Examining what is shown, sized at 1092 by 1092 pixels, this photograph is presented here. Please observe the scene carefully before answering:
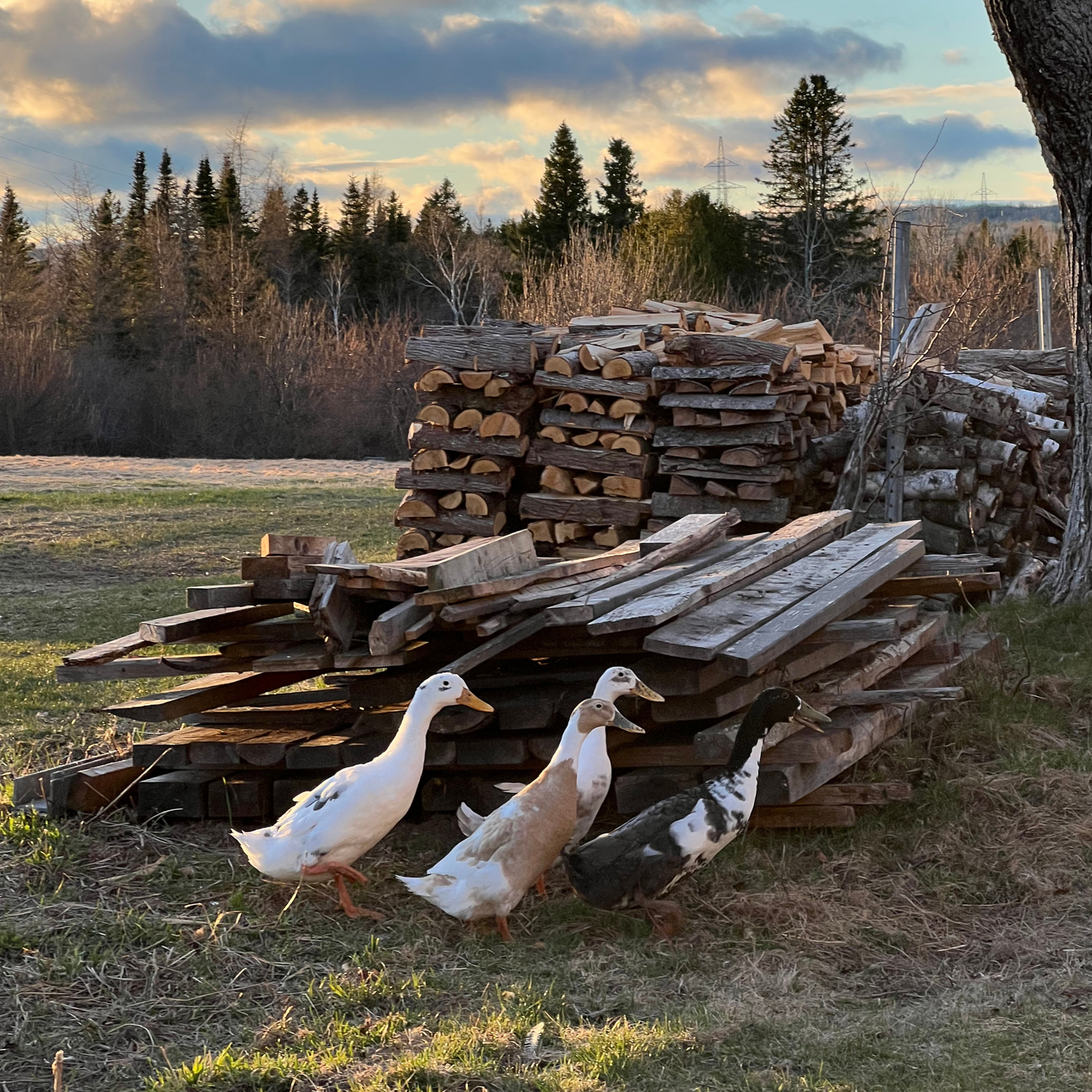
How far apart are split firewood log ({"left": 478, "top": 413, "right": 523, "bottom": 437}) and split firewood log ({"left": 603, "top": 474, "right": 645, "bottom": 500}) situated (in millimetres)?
913

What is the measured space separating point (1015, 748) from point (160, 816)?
3.95 metres

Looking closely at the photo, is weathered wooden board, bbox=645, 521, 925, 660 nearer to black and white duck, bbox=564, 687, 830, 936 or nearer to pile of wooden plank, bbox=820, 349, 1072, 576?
black and white duck, bbox=564, 687, 830, 936

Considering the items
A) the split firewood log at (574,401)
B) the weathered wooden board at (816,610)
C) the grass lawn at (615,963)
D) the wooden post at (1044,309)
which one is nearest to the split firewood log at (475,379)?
the split firewood log at (574,401)

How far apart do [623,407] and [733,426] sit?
3.12ft

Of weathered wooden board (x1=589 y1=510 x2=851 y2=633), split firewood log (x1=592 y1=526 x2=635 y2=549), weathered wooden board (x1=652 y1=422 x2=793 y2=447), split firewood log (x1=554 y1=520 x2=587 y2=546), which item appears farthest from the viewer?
split firewood log (x1=554 y1=520 x2=587 y2=546)

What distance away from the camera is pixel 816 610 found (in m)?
4.96

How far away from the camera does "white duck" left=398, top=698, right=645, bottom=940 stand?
4.11 metres

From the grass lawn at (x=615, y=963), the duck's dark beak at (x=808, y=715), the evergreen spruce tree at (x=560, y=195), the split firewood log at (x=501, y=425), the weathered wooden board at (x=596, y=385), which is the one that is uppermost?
Answer: the evergreen spruce tree at (x=560, y=195)

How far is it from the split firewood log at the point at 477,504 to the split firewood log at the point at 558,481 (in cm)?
53

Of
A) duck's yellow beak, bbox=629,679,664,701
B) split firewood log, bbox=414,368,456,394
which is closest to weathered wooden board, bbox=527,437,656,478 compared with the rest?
split firewood log, bbox=414,368,456,394

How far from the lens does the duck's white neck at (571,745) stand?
14.3 feet

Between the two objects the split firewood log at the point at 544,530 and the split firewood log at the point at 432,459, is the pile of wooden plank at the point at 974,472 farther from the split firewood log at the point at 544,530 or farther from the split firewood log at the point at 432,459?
the split firewood log at the point at 432,459

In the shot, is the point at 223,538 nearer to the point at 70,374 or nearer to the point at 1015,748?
the point at 1015,748

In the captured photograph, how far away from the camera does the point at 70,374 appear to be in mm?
36031
